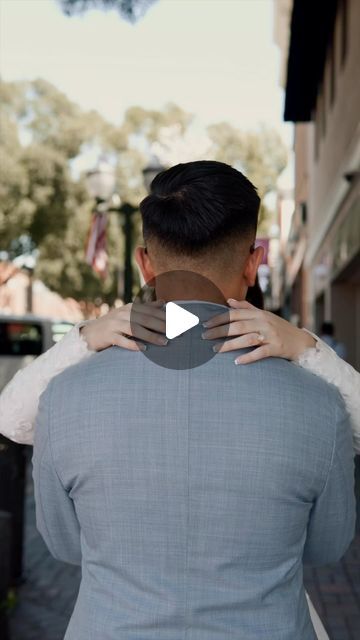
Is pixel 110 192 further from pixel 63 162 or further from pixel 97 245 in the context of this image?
pixel 63 162

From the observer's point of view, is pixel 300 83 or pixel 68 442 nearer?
pixel 68 442

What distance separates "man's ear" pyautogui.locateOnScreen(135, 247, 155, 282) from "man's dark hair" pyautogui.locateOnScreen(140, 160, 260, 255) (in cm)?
8

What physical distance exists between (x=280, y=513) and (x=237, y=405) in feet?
0.73

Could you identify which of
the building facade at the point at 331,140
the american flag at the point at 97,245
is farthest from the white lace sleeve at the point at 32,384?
the american flag at the point at 97,245

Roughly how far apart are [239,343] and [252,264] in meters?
0.24

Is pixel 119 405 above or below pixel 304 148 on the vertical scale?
above

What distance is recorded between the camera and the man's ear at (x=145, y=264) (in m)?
1.91

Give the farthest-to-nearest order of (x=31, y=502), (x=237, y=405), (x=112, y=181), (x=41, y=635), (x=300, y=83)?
1. (x=300, y=83)
2. (x=112, y=181)
3. (x=31, y=502)
4. (x=41, y=635)
5. (x=237, y=405)

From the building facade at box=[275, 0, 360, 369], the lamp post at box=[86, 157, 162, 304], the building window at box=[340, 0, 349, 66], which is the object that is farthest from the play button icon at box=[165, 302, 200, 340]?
the building window at box=[340, 0, 349, 66]

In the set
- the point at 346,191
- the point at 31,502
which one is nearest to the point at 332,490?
the point at 31,502

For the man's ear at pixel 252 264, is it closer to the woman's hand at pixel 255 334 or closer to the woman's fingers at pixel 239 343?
the woman's hand at pixel 255 334

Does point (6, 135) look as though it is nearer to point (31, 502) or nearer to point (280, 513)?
point (31, 502)

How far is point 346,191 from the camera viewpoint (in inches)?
613
